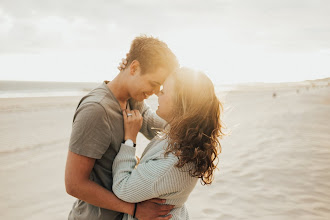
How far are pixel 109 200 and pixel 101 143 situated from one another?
0.40 m

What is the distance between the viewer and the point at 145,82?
7.77 feet

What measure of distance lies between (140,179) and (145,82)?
1.03m

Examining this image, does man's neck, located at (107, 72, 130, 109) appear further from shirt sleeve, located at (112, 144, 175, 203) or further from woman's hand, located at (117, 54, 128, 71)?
shirt sleeve, located at (112, 144, 175, 203)

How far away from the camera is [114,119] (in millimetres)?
1900

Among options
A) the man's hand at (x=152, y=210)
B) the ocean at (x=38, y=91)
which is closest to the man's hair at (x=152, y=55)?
the man's hand at (x=152, y=210)

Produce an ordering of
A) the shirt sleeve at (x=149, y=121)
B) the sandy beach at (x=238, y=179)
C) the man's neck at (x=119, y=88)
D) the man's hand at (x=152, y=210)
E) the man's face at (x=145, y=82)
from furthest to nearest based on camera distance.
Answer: the sandy beach at (x=238, y=179)
the shirt sleeve at (x=149, y=121)
the man's face at (x=145, y=82)
the man's neck at (x=119, y=88)
the man's hand at (x=152, y=210)

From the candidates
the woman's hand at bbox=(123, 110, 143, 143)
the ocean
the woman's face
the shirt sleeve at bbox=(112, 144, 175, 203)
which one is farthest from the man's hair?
the ocean

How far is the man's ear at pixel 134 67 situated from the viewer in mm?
2336

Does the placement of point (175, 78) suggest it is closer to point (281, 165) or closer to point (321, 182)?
point (321, 182)

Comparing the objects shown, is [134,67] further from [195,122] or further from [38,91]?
[38,91]

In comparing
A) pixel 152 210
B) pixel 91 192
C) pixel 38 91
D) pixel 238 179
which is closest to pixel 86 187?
pixel 91 192

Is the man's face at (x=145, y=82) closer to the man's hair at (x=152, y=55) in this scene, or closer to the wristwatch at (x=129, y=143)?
the man's hair at (x=152, y=55)

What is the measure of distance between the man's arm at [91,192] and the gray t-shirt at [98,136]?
0.08m

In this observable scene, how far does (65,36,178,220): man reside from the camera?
1.69 m
